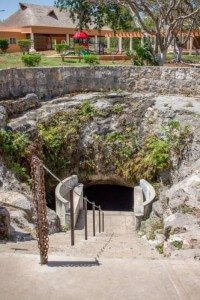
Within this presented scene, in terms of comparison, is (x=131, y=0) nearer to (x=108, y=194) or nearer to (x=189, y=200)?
(x=108, y=194)

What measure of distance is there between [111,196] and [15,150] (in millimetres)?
6475

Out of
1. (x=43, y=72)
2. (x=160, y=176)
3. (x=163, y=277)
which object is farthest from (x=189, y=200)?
(x=43, y=72)

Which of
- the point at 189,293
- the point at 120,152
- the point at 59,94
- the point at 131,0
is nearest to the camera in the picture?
the point at 189,293

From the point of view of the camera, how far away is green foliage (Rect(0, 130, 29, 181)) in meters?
14.8

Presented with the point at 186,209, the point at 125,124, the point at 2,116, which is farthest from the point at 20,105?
the point at 186,209

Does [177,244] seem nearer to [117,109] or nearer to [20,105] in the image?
[117,109]

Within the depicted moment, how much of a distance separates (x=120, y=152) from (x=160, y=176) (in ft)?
7.35

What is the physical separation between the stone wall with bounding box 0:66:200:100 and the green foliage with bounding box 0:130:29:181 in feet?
10.2

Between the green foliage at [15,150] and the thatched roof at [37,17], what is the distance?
2538 centimetres

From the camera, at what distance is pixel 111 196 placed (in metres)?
20.0

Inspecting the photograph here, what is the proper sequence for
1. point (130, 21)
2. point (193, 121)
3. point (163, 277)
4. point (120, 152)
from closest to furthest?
point (163, 277), point (193, 121), point (120, 152), point (130, 21)

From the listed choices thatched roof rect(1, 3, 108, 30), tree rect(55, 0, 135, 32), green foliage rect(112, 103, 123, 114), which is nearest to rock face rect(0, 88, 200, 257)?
green foliage rect(112, 103, 123, 114)

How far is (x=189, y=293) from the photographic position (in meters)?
4.36

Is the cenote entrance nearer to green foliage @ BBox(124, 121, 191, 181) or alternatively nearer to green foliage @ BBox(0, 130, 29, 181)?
green foliage @ BBox(124, 121, 191, 181)
